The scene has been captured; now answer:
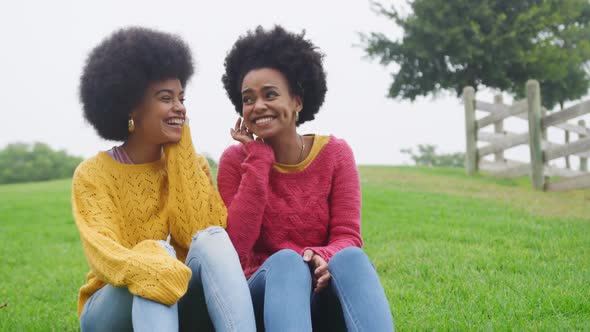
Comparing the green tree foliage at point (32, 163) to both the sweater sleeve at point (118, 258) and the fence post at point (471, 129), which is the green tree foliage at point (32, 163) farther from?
the sweater sleeve at point (118, 258)

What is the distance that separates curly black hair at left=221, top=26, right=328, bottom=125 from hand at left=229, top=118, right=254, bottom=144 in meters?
0.13

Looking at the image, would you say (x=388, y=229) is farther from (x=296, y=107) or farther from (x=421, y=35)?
(x=421, y=35)

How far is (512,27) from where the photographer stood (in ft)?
57.9

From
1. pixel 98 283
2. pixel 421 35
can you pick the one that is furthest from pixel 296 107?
pixel 421 35


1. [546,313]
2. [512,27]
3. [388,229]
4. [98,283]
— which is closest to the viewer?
[98,283]

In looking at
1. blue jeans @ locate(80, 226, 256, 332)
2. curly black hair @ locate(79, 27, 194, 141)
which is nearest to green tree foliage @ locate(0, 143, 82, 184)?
curly black hair @ locate(79, 27, 194, 141)

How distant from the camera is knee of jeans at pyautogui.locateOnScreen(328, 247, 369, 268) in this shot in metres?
2.45

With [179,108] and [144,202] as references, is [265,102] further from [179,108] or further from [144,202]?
[144,202]

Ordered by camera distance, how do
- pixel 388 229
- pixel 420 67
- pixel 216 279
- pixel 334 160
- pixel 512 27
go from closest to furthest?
pixel 216 279
pixel 334 160
pixel 388 229
pixel 512 27
pixel 420 67

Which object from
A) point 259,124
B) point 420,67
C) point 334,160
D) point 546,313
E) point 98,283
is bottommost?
point 546,313

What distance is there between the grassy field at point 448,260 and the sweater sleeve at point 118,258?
1.33 m

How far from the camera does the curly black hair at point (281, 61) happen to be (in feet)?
9.66

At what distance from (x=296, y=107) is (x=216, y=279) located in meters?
1.10

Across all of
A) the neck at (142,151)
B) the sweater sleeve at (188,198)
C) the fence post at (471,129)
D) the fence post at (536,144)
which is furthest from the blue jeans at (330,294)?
the fence post at (471,129)
